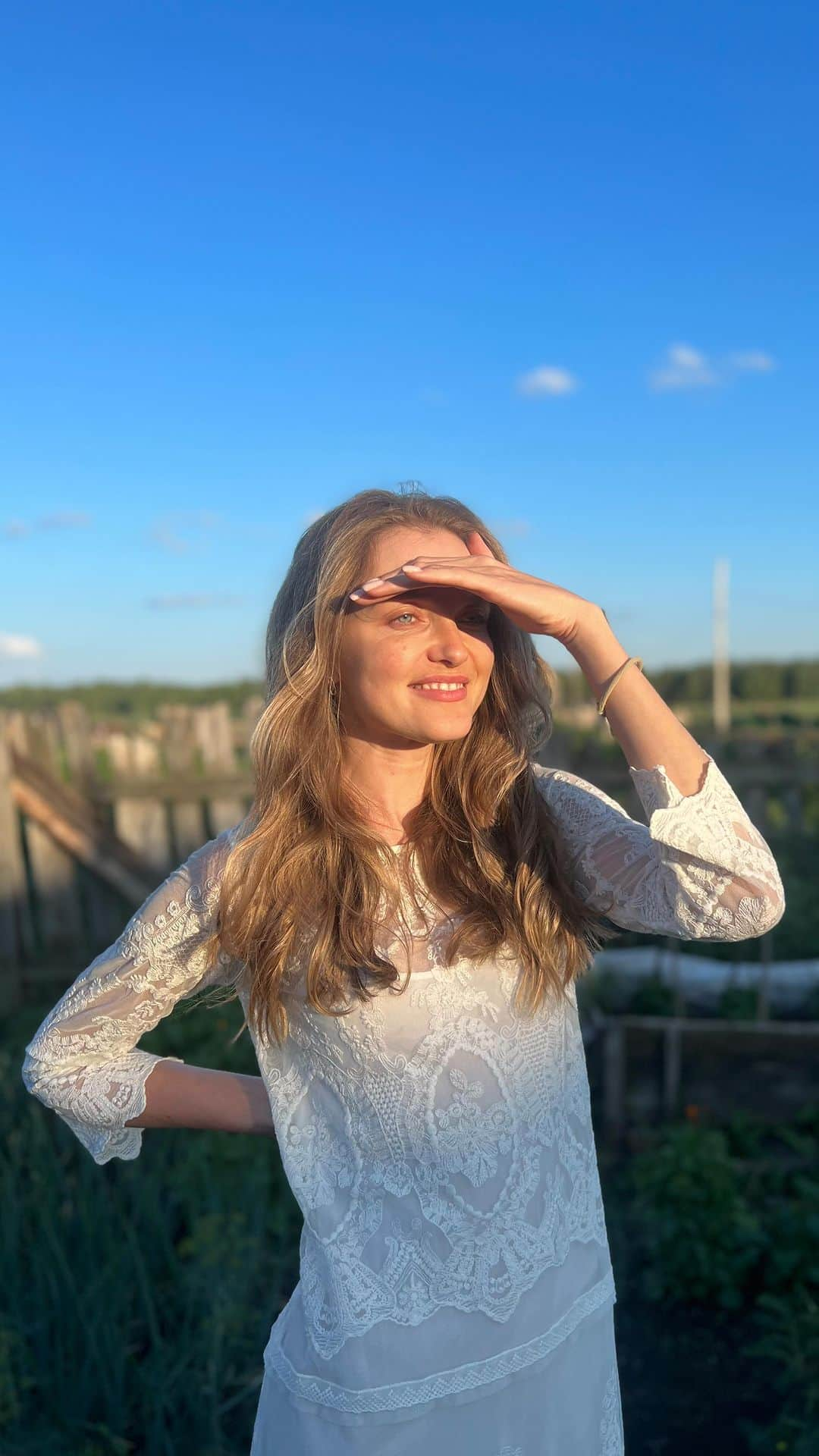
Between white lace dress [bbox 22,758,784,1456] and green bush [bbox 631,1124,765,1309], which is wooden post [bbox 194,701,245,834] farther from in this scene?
white lace dress [bbox 22,758,784,1456]

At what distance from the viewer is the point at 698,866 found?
1.29 m

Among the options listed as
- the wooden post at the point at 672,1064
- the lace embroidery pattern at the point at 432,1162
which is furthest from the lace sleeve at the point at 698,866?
the wooden post at the point at 672,1064

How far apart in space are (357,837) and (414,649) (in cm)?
30

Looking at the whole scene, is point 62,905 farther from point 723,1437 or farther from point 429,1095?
point 429,1095

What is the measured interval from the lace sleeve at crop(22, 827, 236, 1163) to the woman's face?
0.36 metres

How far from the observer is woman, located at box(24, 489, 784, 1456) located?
132 centimetres

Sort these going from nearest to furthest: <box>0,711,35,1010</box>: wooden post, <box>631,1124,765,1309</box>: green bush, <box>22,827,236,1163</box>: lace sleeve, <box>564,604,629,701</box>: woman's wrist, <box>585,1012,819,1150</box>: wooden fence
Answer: <box>564,604,629,701</box>: woman's wrist, <box>22,827,236,1163</box>: lace sleeve, <box>631,1124,765,1309</box>: green bush, <box>585,1012,819,1150</box>: wooden fence, <box>0,711,35,1010</box>: wooden post

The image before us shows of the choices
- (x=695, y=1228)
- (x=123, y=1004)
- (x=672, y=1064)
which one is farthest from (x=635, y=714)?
(x=672, y=1064)

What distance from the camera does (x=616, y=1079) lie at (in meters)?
3.79

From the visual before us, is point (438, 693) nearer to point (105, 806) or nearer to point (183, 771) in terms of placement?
point (183, 771)

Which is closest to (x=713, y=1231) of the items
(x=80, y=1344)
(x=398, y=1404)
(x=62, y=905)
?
(x=80, y=1344)

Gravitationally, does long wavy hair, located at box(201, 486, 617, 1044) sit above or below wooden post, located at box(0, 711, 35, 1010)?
above

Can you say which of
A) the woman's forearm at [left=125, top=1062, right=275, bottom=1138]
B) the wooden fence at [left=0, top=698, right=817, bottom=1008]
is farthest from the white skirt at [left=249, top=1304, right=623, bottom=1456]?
the wooden fence at [left=0, top=698, right=817, bottom=1008]

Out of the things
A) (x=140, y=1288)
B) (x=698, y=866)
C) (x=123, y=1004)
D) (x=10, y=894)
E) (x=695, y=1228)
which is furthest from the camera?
(x=10, y=894)
